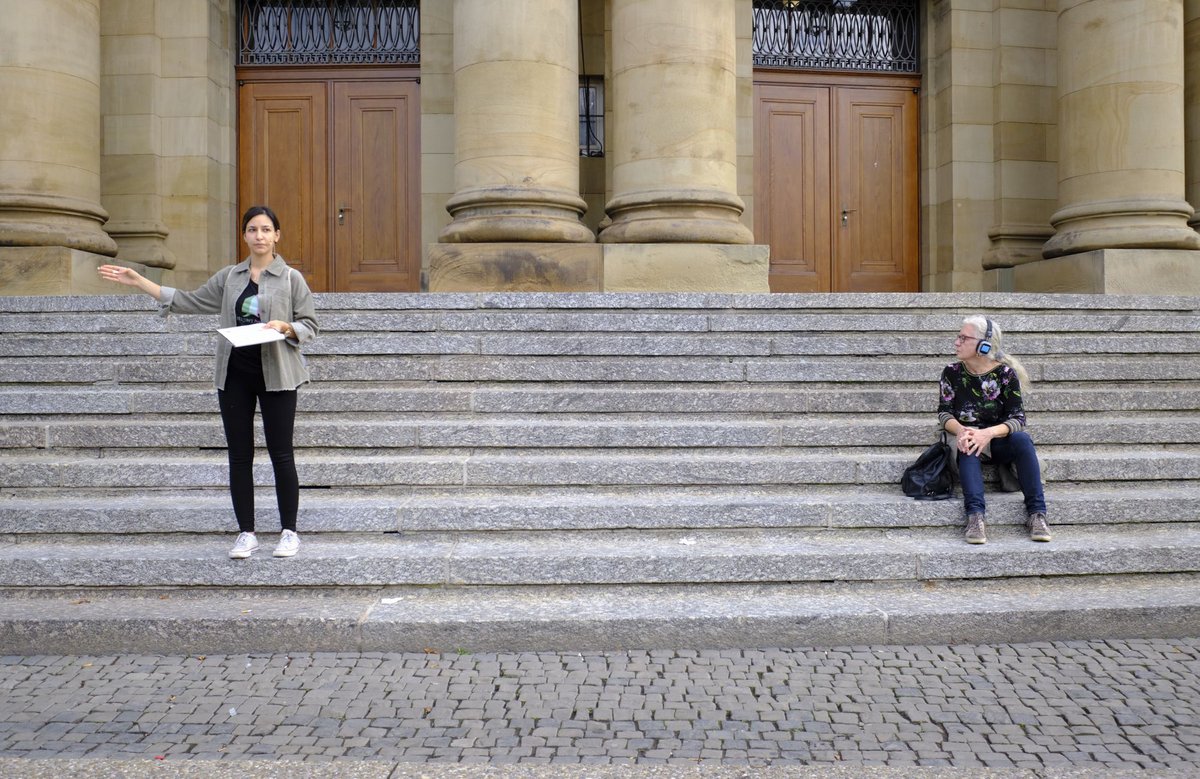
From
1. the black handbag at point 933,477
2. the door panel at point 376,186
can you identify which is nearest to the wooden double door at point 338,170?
the door panel at point 376,186

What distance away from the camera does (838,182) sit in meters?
13.5

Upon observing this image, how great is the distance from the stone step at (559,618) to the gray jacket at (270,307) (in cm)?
109

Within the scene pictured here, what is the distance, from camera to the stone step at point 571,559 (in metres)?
4.95

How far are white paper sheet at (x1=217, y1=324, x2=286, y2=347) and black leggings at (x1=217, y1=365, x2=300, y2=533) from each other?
268mm

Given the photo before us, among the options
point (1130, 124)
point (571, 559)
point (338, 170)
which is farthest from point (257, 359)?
point (1130, 124)

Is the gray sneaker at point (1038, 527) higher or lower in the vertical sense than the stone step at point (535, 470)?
lower

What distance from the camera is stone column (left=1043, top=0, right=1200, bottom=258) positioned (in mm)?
10484

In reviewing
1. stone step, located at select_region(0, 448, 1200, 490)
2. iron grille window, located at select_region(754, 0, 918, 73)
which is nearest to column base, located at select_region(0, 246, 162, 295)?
stone step, located at select_region(0, 448, 1200, 490)

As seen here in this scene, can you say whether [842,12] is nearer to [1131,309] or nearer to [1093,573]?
[1131,309]

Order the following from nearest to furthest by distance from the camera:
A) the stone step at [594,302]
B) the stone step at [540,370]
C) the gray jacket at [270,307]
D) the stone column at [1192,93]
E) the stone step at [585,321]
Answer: the gray jacket at [270,307] → the stone step at [540,370] → the stone step at [585,321] → the stone step at [594,302] → the stone column at [1192,93]

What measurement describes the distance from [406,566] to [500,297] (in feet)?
11.5

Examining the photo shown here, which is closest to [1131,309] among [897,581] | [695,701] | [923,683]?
[897,581]

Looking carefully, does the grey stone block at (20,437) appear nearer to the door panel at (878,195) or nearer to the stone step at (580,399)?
the stone step at (580,399)

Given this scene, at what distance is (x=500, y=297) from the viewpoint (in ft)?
26.5
